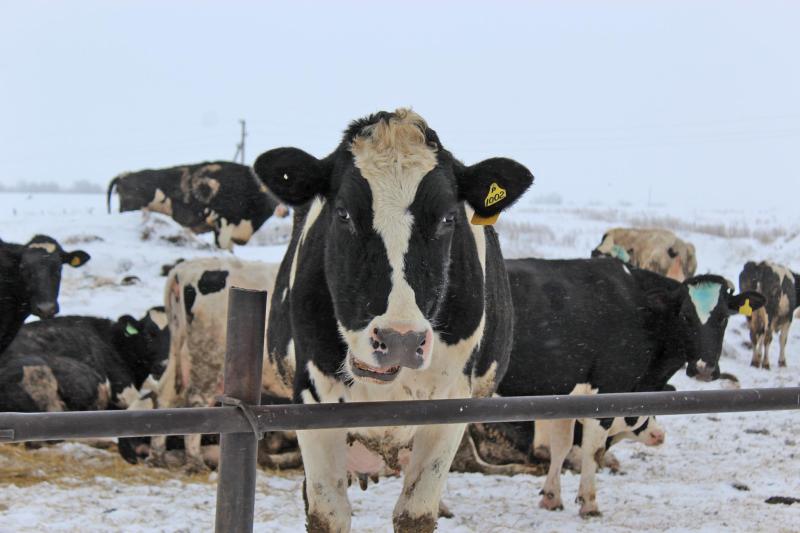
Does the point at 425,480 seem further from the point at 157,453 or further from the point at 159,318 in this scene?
the point at 159,318

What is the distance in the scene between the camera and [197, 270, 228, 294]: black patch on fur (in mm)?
8344

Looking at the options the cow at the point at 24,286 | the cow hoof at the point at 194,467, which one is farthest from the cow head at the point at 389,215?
the cow at the point at 24,286

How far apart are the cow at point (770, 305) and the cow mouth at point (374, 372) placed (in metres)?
12.6

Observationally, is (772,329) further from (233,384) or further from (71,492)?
(233,384)

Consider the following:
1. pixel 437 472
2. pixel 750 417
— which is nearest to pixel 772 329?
pixel 750 417

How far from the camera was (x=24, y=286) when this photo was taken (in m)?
8.13

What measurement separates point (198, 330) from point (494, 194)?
5044mm

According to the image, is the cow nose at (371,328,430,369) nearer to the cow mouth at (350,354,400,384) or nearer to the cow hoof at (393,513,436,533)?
the cow mouth at (350,354,400,384)

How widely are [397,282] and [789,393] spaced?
148cm

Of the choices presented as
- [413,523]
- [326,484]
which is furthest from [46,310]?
[413,523]

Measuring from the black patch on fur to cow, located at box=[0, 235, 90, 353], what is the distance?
1.32 meters

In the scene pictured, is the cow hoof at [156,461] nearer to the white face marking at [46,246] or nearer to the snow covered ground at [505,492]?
the snow covered ground at [505,492]

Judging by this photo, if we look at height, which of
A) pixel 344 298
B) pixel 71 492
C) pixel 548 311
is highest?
pixel 344 298

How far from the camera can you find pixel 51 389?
7871 millimetres
